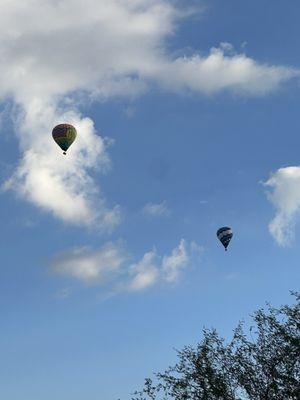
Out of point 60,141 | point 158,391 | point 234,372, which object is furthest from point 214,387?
point 60,141

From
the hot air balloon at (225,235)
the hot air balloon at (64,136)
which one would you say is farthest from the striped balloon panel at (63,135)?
the hot air balloon at (225,235)

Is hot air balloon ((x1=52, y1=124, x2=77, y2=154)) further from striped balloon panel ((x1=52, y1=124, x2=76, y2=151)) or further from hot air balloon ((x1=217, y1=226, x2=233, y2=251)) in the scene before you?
hot air balloon ((x1=217, y1=226, x2=233, y2=251))

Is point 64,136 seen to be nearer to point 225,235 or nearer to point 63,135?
point 63,135

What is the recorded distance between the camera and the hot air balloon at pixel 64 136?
87062mm

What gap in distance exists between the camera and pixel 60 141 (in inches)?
3430

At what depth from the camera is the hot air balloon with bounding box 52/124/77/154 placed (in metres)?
87.1

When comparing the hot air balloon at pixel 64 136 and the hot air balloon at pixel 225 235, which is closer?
the hot air balloon at pixel 64 136

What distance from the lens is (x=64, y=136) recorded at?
8712 centimetres

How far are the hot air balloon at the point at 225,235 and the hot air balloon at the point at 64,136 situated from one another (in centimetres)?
3024

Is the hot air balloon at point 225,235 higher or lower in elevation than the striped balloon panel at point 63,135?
lower

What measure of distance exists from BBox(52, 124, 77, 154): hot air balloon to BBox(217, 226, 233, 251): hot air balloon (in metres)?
30.2

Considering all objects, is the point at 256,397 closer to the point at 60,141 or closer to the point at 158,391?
the point at 158,391

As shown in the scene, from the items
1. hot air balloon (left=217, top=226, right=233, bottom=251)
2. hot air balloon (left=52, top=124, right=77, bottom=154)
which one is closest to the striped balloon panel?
hot air balloon (left=52, top=124, right=77, bottom=154)

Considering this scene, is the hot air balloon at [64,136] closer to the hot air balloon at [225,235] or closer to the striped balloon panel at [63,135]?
the striped balloon panel at [63,135]
